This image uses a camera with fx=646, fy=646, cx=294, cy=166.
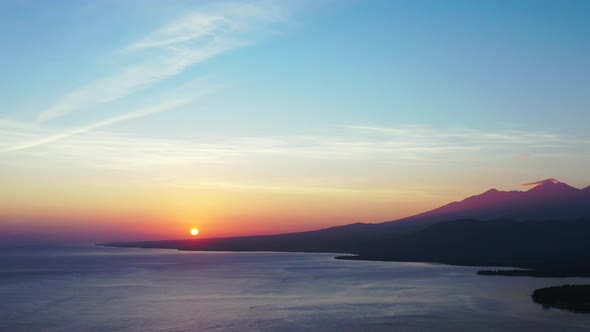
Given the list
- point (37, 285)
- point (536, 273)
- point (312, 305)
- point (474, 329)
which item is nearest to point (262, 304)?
point (312, 305)

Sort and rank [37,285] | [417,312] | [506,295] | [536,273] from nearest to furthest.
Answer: [417,312] < [506,295] < [37,285] < [536,273]

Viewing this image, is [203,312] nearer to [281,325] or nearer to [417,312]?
[281,325]

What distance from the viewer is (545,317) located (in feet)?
99.9

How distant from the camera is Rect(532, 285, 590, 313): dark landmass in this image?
33938 mm

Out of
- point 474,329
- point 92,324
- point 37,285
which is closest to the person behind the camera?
point 474,329

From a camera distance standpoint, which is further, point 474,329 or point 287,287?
point 287,287

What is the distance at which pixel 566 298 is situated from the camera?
36.0 meters

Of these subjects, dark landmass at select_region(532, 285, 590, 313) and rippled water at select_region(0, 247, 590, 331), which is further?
dark landmass at select_region(532, 285, 590, 313)

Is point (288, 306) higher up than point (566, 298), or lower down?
lower down

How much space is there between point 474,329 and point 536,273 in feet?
110

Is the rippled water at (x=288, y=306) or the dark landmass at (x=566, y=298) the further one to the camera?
the dark landmass at (x=566, y=298)

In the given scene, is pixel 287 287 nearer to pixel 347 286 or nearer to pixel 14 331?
pixel 347 286

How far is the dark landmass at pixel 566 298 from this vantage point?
1336 inches

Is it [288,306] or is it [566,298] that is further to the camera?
[566,298]
